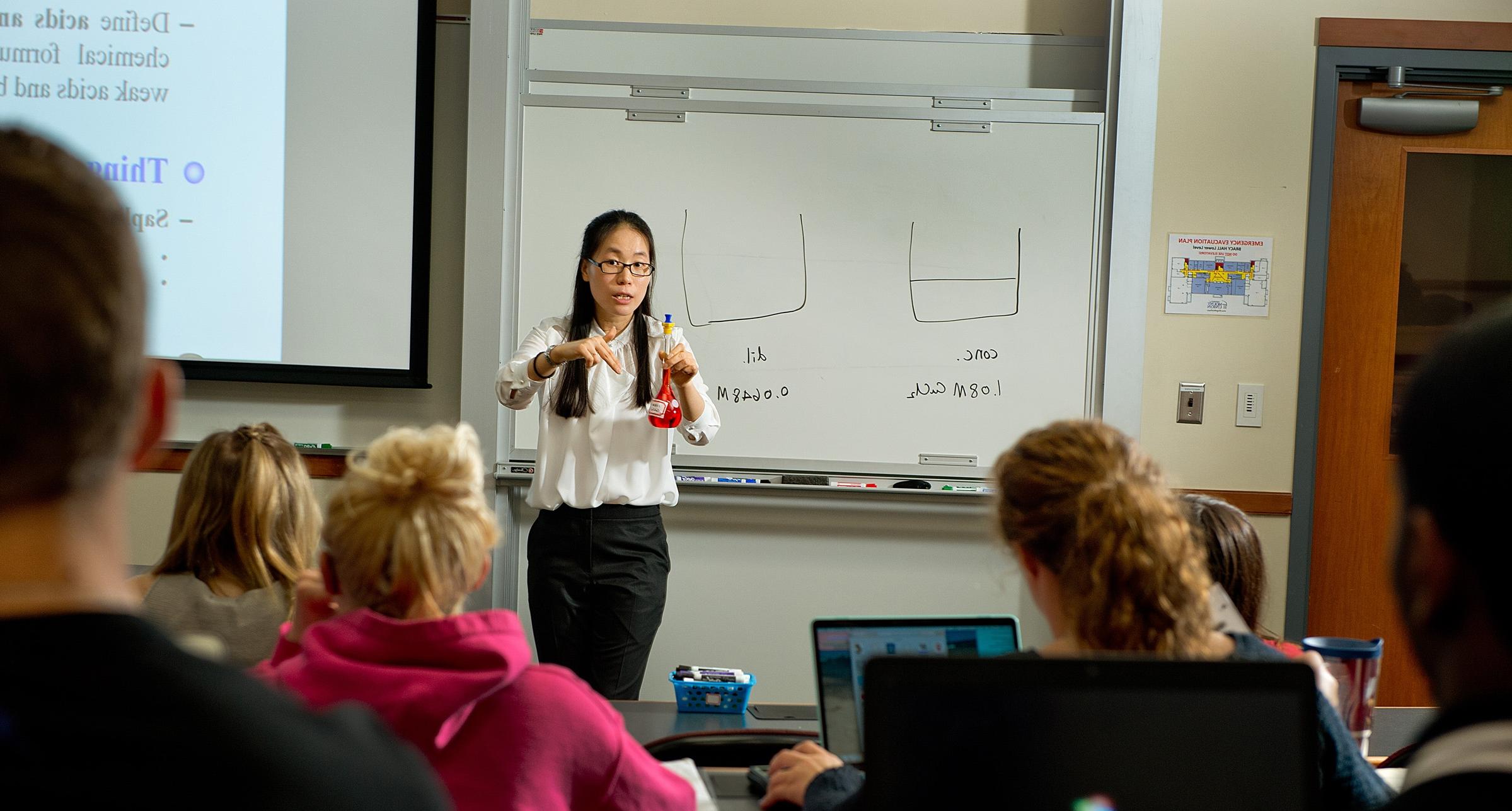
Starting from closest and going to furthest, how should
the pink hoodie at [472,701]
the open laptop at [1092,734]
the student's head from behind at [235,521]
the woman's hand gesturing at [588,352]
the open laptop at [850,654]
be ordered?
the open laptop at [1092,734], the pink hoodie at [472,701], the open laptop at [850,654], the student's head from behind at [235,521], the woman's hand gesturing at [588,352]

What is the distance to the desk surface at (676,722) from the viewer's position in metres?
1.55

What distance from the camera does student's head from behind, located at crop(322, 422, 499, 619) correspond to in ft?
3.67

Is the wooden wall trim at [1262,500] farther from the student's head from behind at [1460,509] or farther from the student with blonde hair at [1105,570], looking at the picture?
the student's head from behind at [1460,509]

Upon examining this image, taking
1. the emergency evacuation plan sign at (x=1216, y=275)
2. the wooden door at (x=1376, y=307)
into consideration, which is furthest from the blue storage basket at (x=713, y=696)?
the wooden door at (x=1376, y=307)

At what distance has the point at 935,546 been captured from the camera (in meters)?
3.26

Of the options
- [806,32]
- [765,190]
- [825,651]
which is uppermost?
[806,32]

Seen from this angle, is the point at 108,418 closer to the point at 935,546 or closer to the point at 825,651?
the point at 825,651

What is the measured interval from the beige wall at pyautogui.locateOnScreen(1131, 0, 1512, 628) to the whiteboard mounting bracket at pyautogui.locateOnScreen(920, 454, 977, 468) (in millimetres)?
555

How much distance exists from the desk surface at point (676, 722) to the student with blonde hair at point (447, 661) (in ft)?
1.15

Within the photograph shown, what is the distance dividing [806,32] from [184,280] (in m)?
1.96

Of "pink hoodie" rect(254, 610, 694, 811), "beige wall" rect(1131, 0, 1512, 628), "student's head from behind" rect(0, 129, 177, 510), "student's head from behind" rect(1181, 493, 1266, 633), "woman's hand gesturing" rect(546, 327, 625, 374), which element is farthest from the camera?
"beige wall" rect(1131, 0, 1512, 628)

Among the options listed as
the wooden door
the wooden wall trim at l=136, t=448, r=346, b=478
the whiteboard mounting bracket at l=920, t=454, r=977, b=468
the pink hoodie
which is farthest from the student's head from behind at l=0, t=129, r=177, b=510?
the wooden door

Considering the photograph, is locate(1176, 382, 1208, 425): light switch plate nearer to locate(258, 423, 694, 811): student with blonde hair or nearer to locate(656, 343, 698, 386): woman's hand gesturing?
locate(656, 343, 698, 386): woman's hand gesturing

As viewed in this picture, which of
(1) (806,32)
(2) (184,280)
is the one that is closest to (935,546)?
(1) (806,32)
